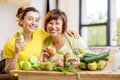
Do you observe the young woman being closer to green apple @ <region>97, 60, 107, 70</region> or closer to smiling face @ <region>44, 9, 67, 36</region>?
smiling face @ <region>44, 9, 67, 36</region>

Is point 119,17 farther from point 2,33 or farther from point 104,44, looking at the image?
point 2,33

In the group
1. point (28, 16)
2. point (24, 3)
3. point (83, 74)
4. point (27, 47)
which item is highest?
point (24, 3)

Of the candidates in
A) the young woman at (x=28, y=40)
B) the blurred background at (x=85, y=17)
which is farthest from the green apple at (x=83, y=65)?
the blurred background at (x=85, y=17)

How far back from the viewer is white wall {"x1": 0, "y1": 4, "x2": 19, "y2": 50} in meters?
4.54

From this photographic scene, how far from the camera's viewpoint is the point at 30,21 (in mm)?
2256

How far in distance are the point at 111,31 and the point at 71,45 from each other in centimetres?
208

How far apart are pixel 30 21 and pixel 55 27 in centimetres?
26

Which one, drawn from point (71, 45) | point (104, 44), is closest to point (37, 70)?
point (71, 45)

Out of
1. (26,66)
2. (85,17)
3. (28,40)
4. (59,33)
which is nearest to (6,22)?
(85,17)

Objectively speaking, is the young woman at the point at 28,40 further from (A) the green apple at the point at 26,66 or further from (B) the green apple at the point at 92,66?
(B) the green apple at the point at 92,66

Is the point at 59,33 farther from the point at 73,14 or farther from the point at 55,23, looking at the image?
the point at 73,14

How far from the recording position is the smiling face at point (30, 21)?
2.25m

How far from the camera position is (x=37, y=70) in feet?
5.50

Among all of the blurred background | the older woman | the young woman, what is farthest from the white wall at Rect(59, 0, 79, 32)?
the older woman
